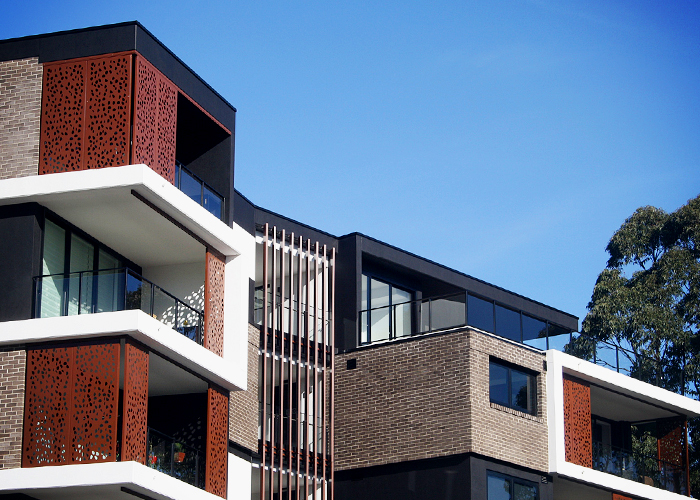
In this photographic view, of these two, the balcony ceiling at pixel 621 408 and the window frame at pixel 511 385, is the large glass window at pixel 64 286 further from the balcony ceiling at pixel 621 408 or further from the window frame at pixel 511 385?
the balcony ceiling at pixel 621 408

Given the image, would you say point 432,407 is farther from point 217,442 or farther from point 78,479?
point 78,479

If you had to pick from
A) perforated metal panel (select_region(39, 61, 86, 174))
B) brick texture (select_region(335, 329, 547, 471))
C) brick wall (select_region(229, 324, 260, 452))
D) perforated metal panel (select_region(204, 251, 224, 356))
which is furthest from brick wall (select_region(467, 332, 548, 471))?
perforated metal panel (select_region(39, 61, 86, 174))

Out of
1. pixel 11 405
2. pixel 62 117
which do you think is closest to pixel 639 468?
pixel 11 405

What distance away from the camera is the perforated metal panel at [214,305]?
95.6ft

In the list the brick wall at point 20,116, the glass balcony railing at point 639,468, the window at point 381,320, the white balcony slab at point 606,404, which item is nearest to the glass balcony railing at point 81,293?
the brick wall at point 20,116

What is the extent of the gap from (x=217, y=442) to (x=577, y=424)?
12.0 metres

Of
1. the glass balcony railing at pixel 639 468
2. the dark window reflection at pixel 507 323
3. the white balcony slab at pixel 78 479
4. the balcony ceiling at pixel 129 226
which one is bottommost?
the white balcony slab at pixel 78 479

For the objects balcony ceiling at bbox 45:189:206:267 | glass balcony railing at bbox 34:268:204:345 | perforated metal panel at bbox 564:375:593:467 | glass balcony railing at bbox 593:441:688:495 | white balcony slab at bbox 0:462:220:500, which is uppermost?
balcony ceiling at bbox 45:189:206:267

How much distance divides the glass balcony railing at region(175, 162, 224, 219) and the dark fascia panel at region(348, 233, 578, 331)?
25.2 feet

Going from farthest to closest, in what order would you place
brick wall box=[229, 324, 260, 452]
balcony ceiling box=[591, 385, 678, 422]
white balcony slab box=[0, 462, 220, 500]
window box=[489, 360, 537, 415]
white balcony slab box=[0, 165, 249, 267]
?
balcony ceiling box=[591, 385, 678, 422] < window box=[489, 360, 537, 415] < brick wall box=[229, 324, 260, 452] < white balcony slab box=[0, 165, 249, 267] < white balcony slab box=[0, 462, 220, 500]

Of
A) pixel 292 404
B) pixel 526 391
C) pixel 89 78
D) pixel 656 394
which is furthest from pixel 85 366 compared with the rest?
pixel 656 394

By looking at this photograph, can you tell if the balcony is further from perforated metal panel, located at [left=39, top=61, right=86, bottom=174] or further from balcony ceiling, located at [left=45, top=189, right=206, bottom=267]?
perforated metal panel, located at [left=39, top=61, right=86, bottom=174]

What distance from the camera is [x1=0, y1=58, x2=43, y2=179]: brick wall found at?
2702cm

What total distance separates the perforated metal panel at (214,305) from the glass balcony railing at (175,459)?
2558mm
